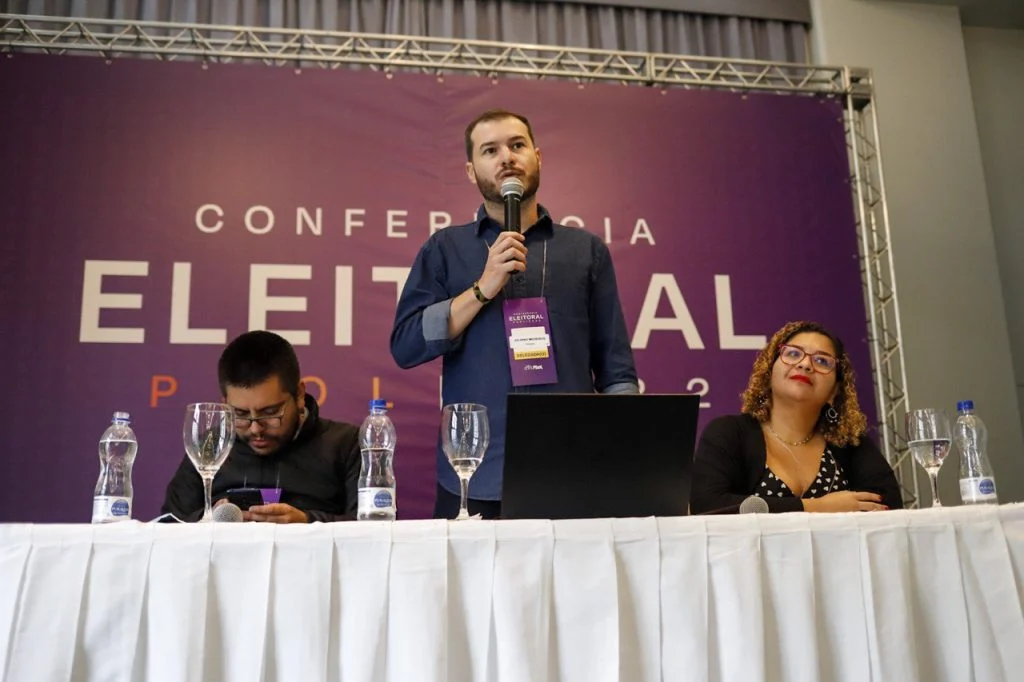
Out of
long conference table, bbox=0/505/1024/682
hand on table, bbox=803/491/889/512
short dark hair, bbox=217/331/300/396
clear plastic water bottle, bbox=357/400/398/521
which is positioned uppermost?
short dark hair, bbox=217/331/300/396

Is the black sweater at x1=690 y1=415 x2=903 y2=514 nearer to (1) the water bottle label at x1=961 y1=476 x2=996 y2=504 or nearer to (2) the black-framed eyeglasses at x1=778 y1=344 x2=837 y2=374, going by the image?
(2) the black-framed eyeglasses at x1=778 y1=344 x2=837 y2=374

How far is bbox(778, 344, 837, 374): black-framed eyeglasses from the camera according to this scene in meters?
2.30

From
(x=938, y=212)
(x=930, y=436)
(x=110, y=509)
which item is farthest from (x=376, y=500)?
(x=938, y=212)

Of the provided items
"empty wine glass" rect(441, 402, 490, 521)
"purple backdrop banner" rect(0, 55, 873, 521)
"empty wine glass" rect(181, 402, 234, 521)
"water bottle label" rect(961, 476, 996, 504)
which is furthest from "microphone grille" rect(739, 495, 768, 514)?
"purple backdrop banner" rect(0, 55, 873, 521)

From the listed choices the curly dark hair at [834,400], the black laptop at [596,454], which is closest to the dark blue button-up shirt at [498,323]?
the curly dark hair at [834,400]

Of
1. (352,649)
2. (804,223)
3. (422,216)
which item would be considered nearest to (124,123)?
(422,216)

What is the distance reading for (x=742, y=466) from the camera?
2.18 m

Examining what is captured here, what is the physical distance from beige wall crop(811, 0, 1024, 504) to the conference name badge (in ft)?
8.62

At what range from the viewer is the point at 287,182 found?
3.47m

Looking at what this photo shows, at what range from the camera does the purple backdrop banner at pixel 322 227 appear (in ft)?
10.5

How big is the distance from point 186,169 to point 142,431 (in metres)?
0.96

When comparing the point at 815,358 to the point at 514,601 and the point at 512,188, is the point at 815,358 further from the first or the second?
the point at 514,601

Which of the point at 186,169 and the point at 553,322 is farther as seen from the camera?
the point at 186,169

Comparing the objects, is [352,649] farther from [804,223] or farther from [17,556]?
[804,223]
